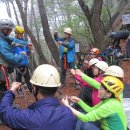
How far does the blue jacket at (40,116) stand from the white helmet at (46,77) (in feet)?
0.59

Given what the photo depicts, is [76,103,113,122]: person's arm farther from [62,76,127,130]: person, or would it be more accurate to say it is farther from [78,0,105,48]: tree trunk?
[78,0,105,48]: tree trunk

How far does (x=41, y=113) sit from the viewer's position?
9.07 ft

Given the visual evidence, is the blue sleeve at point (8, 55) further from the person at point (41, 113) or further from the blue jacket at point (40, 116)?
the blue jacket at point (40, 116)

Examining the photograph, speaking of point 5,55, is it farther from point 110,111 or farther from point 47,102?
point 47,102

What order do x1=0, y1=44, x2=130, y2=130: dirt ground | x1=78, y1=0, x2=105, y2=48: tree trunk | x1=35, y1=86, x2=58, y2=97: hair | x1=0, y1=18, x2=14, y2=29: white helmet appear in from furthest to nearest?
x1=78, y1=0, x2=105, y2=48: tree trunk, x1=0, y1=44, x2=130, y2=130: dirt ground, x1=0, y1=18, x2=14, y2=29: white helmet, x1=35, y1=86, x2=58, y2=97: hair

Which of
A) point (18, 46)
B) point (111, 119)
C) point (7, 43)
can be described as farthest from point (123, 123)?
point (18, 46)

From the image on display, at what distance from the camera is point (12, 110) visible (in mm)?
2828

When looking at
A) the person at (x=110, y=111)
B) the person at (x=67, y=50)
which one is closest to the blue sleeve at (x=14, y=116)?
the person at (x=110, y=111)

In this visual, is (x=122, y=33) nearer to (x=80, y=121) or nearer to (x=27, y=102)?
(x=27, y=102)

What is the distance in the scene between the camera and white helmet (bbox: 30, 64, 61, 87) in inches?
118

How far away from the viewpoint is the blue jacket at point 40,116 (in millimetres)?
2736

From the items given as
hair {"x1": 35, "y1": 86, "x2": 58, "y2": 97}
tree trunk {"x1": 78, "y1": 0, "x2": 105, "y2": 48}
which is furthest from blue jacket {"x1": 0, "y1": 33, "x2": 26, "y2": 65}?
tree trunk {"x1": 78, "y1": 0, "x2": 105, "y2": 48}

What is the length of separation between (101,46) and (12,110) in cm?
989

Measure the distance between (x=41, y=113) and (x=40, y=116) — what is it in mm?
29
